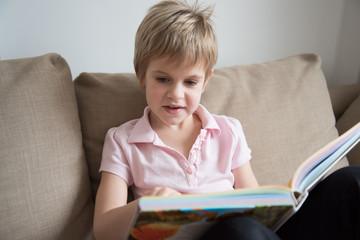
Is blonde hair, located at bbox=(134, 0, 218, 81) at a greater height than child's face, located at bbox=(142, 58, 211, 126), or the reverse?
blonde hair, located at bbox=(134, 0, 218, 81)

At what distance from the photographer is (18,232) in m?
0.82

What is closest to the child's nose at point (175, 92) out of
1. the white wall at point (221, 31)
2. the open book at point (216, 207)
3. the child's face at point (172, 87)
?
the child's face at point (172, 87)

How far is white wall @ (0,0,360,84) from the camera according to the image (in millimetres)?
1185

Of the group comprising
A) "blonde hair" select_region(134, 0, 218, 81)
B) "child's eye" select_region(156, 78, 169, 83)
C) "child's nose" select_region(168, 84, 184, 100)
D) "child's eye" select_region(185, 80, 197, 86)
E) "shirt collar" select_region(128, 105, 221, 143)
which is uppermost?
"blonde hair" select_region(134, 0, 218, 81)

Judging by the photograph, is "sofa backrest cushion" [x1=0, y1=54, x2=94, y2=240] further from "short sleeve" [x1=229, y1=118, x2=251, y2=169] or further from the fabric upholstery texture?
the fabric upholstery texture

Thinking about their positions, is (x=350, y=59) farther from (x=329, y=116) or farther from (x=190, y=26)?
(x=190, y=26)

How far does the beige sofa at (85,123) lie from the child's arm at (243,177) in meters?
0.13

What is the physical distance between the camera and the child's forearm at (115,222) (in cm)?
77

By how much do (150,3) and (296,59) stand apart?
646mm

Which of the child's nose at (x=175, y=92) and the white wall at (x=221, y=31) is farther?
the white wall at (x=221, y=31)

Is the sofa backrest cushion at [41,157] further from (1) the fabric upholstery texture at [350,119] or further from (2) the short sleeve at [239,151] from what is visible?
(1) the fabric upholstery texture at [350,119]

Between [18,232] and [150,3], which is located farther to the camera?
[150,3]

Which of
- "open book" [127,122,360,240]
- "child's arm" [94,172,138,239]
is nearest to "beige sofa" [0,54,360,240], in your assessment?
"child's arm" [94,172,138,239]

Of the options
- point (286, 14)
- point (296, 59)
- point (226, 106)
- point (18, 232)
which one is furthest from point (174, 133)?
point (286, 14)
